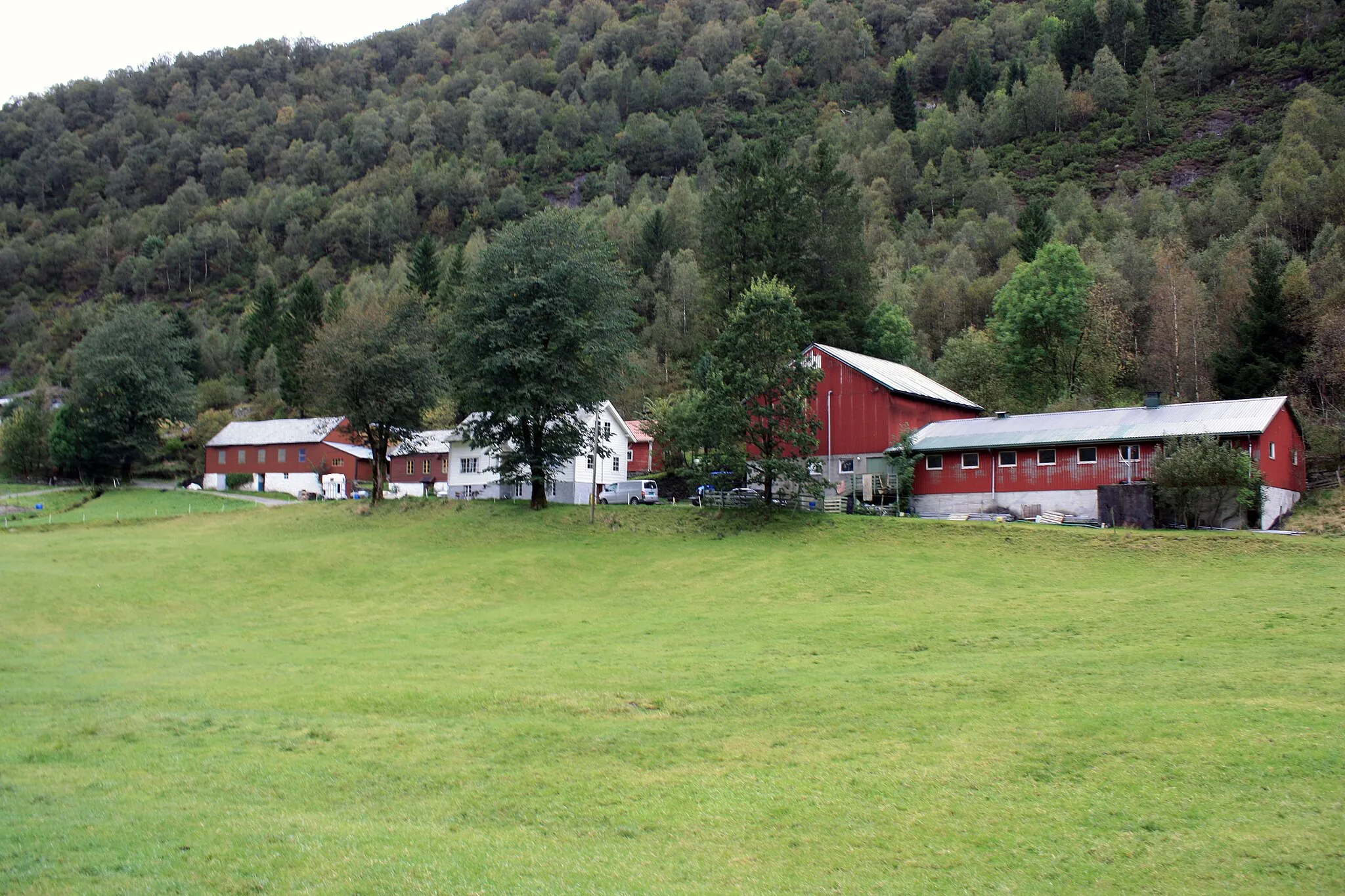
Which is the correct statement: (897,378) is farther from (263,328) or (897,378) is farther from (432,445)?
(263,328)

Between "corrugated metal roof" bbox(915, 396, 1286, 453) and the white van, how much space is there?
1803cm

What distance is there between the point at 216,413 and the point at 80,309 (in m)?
121

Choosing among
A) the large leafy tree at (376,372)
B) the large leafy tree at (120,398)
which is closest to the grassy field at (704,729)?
the large leafy tree at (376,372)

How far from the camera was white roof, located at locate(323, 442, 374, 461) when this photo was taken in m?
86.7

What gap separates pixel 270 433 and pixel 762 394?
5845cm

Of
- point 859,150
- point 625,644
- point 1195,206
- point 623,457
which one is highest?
point 859,150

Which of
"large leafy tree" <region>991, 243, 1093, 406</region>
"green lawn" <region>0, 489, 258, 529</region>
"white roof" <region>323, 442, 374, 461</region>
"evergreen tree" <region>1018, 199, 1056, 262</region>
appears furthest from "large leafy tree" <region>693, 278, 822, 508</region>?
"evergreen tree" <region>1018, 199, 1056, 262</region>

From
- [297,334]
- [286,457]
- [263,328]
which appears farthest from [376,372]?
[263,328]

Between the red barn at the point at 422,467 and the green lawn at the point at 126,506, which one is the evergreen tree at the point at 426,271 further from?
the green lawn at the point at 126,506

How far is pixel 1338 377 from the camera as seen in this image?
2183 inches

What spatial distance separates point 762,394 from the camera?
158ft

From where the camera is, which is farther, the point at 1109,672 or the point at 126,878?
the point at 1109,672

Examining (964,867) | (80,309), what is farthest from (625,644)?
(80,309)

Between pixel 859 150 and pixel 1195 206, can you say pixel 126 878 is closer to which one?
pixel 1195 206
